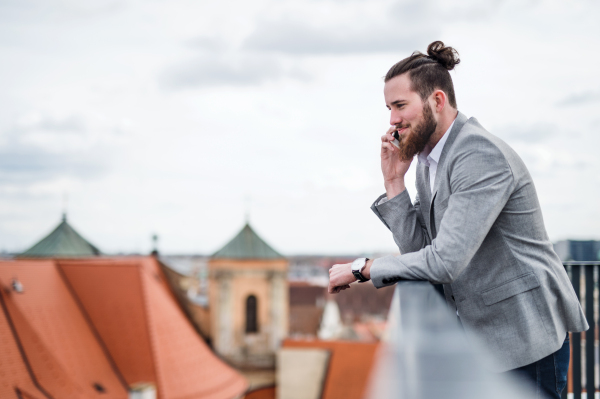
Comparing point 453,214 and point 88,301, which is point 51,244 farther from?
point 453,214

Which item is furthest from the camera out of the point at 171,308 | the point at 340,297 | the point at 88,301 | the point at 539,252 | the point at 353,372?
the point at 340,297

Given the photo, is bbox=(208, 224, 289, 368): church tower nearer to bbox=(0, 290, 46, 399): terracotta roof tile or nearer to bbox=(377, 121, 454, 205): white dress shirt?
bbox=(0, 290, 46, 399): terracotta roof tile

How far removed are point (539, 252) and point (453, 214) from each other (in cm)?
36

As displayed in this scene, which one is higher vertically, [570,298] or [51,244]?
[51,244]

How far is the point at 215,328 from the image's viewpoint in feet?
69.7

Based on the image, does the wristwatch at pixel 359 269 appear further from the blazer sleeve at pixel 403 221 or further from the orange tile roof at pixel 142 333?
the orange tile roof at pixel 142 333

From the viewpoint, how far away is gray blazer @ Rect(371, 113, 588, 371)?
5.37ft

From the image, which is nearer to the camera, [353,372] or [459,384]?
[459,384]

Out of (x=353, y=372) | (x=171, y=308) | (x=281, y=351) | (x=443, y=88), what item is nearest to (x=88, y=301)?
(x=171, y=308)

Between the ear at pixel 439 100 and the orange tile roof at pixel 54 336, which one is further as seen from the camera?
the orange tile roof at pixel 54 336

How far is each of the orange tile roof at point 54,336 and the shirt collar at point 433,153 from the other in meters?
11.6

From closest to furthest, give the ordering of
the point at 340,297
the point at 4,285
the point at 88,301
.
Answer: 1. the point at 4,285
2. the point at 88,301
3. the point at 340,297

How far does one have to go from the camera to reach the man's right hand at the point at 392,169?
7.13ft

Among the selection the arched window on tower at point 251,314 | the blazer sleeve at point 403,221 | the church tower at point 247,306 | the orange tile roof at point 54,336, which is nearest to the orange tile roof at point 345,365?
the church tower at point 247,306
